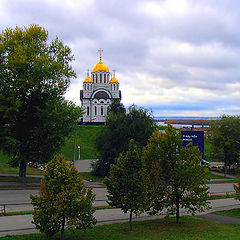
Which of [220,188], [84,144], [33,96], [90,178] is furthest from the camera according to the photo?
[84,144]

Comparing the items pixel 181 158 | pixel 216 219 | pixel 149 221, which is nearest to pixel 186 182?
pixel 181 158

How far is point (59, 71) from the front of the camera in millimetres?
28203

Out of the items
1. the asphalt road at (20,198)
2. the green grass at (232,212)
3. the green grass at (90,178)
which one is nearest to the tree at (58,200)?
the asphalt road at (20,198)

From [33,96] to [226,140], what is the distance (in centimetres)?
2851

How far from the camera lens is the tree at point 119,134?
35.9m

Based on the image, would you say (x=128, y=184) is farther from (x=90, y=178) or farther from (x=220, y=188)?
(x=220, y=188)

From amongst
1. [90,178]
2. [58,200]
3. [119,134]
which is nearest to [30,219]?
[58,200]

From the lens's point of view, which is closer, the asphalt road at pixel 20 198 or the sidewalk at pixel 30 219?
the sidewalk at pixel 30 219

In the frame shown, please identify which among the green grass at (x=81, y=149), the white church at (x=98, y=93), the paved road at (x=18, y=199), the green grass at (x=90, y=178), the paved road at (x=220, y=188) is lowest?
the paved road at (x=220, y=188)

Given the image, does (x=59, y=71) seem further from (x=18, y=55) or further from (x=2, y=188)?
(x=2, y=188)

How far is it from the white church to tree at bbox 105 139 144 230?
2995 inches

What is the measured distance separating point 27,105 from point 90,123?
62777mm

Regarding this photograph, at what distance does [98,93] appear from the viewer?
94.7m

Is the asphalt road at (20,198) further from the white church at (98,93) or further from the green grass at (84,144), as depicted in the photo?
the white church at (98,93)
